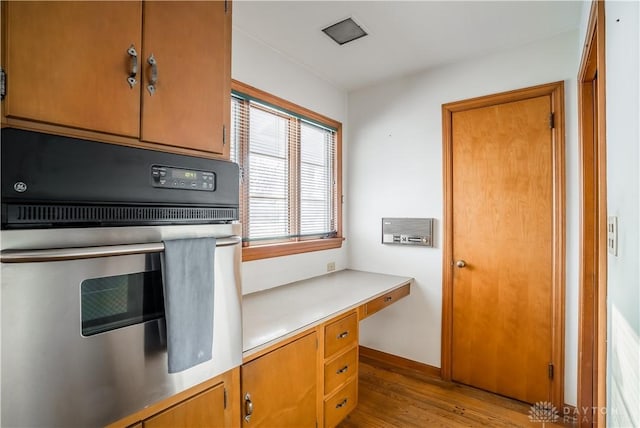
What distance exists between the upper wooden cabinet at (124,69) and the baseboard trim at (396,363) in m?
2.46

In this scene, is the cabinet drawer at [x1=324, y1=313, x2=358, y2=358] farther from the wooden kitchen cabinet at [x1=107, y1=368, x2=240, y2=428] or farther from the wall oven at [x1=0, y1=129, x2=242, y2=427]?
the wall oven at [x1=0, y1=129, x2=242, y2=427]

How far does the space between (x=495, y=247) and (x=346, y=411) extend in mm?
1577

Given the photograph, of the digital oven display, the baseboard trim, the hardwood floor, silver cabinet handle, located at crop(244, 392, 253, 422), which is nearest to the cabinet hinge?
the digital oven display

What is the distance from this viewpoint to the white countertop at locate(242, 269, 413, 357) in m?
1.57

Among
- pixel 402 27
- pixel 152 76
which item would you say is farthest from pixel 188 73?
pixel 402 27

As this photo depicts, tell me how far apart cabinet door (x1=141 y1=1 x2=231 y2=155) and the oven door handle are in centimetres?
35

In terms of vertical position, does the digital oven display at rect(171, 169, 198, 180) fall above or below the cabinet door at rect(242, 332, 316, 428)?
above

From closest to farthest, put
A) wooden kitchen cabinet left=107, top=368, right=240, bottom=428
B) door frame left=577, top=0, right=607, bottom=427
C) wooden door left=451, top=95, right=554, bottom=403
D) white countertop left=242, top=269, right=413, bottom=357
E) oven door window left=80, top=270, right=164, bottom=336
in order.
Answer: oven door window left=80, top=270, right=164, bottom=336 < wooden kitchen cabinet left=107, top=368, right=240, bottom=428 < white countertop left=242, top=269, right=413, bottom=357 < door frame left=577, top=0, right=607, bottom=427 < wooden door left=451, top=95, right=554, bottom=403

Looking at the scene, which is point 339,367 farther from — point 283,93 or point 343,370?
point 283,93

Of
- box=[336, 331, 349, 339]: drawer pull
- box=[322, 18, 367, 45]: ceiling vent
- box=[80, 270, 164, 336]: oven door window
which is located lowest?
box=[336, 331, 349, 339]: drawer pull

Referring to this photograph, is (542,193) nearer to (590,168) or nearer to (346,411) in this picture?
(590,168)

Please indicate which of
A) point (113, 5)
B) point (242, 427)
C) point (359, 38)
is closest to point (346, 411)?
point (242, 427)

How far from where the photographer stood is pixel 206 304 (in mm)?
1107

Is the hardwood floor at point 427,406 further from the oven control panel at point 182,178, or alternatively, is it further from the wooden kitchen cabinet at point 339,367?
the oven control panel at point 182,178
